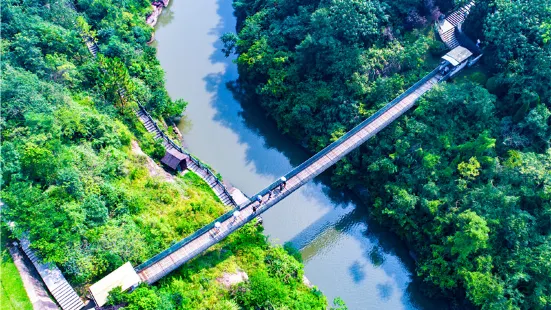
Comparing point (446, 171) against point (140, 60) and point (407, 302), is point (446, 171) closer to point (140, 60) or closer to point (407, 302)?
point (407, 302)

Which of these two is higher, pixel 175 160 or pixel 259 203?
pixel 175 160

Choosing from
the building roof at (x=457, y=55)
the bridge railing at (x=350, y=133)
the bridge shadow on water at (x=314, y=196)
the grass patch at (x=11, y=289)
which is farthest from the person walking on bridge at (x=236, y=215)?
the building roof at (x=457, y=55)

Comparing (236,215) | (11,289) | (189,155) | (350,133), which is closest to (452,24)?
(350,133)

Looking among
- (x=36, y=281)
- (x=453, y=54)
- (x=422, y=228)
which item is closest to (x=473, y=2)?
(x=453, y=54)

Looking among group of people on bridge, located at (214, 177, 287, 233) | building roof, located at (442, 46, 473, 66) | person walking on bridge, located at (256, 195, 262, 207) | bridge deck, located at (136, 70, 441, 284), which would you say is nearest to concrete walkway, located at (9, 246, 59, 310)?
bridge deck, located at (136, 70, 441, 284)

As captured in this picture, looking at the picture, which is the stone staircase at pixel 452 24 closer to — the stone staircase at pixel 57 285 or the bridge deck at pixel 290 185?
the bridge deck at pixel 290 185

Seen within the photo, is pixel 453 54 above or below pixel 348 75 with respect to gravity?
below

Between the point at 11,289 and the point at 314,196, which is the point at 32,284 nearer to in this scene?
the point at 11,289
